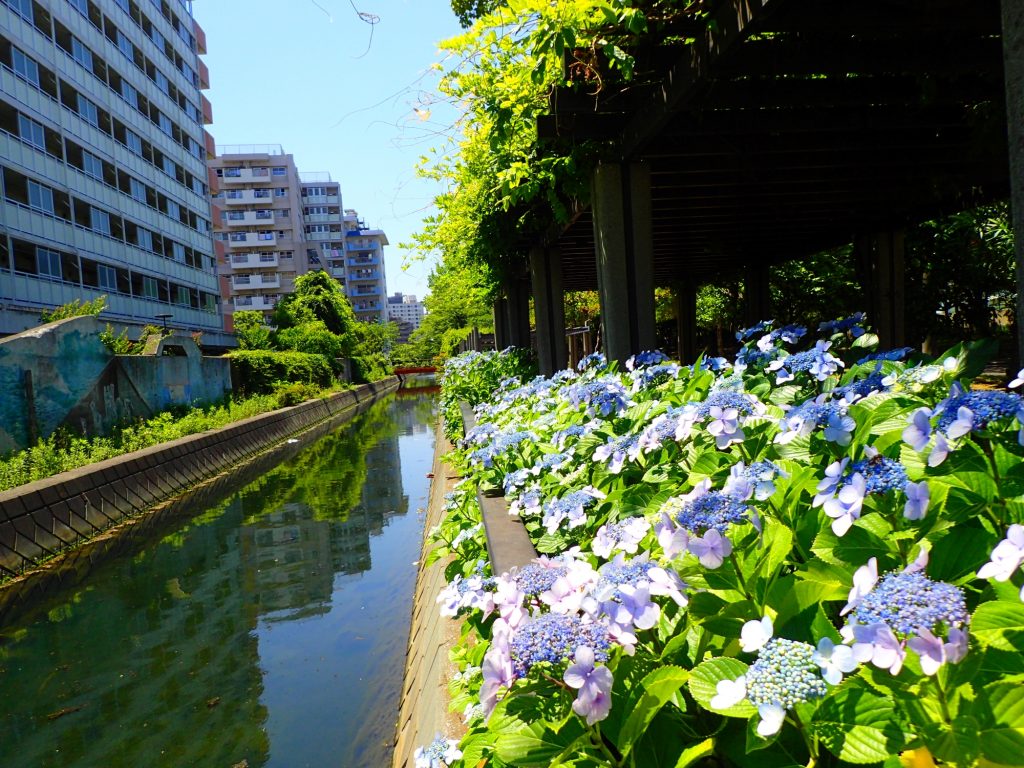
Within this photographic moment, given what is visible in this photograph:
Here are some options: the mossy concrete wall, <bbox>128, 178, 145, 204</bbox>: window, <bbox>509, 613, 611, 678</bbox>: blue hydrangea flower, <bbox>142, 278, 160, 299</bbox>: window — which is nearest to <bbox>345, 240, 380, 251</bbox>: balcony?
<bbox>128, 178, 145, 204</bbox>: window

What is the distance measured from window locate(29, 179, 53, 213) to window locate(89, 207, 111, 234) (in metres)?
2.89

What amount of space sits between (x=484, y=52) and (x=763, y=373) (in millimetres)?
3157

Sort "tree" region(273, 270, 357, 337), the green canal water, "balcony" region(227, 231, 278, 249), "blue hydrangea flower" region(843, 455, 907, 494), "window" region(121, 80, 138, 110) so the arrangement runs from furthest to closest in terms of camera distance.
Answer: "balcony" region(227, 231, 278, 249) → "tree" region(273, 270, 357, 337) → "window" region(121, 80, 138, 110) → the green canal water → "blue hydrangea flower" region(843, 455, 907, 494)

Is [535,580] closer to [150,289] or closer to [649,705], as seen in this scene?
[649,705]

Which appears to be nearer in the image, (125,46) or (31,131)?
(31,131)

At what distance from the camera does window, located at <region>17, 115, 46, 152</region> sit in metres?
20.8

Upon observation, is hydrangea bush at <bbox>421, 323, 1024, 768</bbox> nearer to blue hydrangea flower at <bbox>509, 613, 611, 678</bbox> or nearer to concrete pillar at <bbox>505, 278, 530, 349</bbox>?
blue hydrangea flower at <bbox>509, 613, 611, 678</bbox>

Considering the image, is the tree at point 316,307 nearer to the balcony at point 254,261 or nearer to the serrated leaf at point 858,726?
the balcony at point 254,261

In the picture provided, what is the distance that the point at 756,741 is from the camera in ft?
2.76

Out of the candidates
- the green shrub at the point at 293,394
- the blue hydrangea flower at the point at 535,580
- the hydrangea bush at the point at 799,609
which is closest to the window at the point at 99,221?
the green shrub at the point at 293,394

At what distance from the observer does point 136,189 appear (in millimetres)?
29438

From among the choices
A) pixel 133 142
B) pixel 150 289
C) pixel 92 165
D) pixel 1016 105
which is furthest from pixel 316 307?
pixel 1016 105

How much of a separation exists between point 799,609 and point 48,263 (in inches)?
1054

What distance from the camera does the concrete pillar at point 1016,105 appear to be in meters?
1.75
